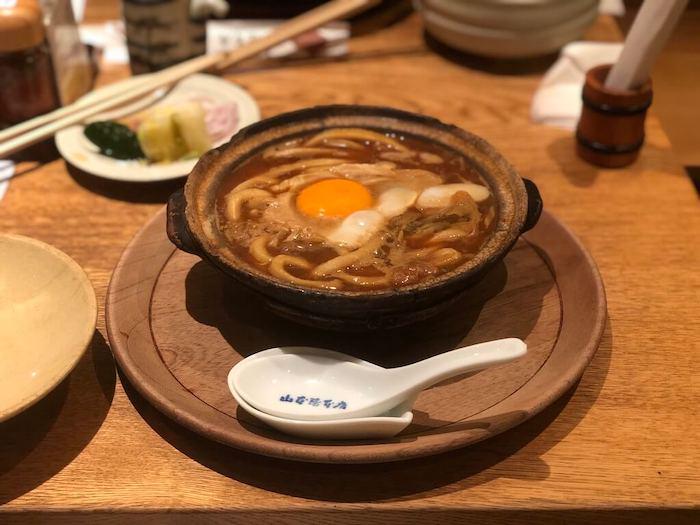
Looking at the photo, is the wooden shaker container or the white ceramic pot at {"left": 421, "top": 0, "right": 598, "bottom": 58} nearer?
the wooden shaker container

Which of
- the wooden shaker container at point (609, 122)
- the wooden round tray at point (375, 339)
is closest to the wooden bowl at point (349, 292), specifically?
the wooden round tray at point (375, 339)

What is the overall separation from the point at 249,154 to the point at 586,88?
0.95m

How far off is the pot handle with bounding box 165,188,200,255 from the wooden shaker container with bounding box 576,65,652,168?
114 cm

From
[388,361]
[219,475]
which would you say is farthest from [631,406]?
[219,475]

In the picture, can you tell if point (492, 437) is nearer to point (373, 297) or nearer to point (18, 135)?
point (373, 297)

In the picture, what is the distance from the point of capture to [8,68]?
6.36 feet

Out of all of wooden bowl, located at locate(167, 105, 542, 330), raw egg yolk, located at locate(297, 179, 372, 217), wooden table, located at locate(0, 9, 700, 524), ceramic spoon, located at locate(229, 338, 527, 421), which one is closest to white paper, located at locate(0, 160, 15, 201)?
wooden table, located at locate(0, 9, 700, 524)

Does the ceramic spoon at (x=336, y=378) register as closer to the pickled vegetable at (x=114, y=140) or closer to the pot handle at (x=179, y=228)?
the pot handle at (x=179, y=228)

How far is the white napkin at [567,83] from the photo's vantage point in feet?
7.07

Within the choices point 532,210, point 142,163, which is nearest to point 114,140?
point 142,163

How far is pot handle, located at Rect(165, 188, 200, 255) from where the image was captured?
1279 millimetres

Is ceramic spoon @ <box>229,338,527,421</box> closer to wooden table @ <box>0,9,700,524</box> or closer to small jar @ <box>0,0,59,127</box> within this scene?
wooden table @ <box>0,9,700,524</box>

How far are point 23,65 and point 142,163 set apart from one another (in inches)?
16.3

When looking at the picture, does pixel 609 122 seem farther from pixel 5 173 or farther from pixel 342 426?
pixel 5 173
